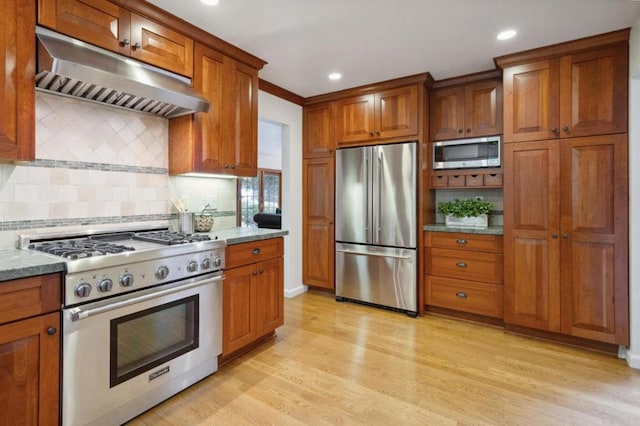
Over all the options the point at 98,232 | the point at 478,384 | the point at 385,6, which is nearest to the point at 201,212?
the point at 98,232

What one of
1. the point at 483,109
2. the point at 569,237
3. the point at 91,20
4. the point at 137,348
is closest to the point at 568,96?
the point at 483,109

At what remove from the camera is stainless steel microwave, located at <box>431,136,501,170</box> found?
10.7ft

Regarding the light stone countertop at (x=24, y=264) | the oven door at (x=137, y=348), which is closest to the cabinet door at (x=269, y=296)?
the oven door at (x=137, y=348)

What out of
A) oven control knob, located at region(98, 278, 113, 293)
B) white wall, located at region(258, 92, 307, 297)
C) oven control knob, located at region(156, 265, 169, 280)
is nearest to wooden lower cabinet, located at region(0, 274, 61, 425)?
oven control knob, located at region(98, 278, 113, 293)

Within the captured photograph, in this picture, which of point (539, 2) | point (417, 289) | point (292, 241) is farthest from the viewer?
point (292, 241)

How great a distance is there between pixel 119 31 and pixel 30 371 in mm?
1870

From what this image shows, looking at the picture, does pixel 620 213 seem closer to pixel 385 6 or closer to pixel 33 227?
pixel 385 6

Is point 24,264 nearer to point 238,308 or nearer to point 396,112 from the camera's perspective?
point 238,308

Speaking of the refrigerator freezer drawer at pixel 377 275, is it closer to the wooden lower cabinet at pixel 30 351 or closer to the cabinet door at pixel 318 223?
the cabinet door at pixel 318 223

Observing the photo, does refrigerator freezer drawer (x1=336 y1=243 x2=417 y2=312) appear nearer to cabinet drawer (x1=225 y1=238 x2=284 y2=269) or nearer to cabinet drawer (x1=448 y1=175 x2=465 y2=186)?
cabinet drawer (x1=448 y1=175 x2=465 y2=186)

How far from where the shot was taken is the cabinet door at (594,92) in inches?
98.0

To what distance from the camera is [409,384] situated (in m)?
2.14

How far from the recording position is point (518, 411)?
6.14 ft

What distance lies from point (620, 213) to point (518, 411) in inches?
68.5
